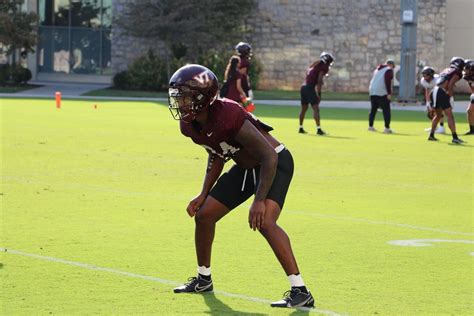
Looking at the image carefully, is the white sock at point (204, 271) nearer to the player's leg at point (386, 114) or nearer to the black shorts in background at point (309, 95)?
the black shorts in background at point (309, 95)

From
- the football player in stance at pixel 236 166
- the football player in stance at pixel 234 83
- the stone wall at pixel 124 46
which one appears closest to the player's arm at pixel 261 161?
the football player in stance at pixel 236 166

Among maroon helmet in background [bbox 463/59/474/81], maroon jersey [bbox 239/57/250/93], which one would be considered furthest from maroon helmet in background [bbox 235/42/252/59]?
maroon helmet in background [bbox 463/59/474/81]

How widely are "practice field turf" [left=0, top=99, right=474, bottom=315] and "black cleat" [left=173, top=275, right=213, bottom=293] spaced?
100mm

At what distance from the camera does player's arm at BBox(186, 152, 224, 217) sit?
792 cm

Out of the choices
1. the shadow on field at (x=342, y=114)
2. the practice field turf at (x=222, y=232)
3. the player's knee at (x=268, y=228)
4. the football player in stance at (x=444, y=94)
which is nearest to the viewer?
the player's knee at (x=268, y=228)

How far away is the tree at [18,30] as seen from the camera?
46906mm

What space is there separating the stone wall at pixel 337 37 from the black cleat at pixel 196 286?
133ft

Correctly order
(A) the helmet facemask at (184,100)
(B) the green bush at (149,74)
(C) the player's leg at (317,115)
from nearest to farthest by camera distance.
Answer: (A) the helmet facemask at (184,100), (C) the player's leg at (317,115), (B) the green bush at (149,74)

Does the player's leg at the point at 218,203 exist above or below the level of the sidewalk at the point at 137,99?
above

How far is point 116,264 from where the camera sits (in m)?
9.31

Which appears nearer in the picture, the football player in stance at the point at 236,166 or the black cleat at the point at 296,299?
the football player in stance at the point at 236,166

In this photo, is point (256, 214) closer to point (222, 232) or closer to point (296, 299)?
point (296, 299)

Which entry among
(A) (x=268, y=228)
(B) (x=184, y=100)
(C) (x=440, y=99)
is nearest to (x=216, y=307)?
(A) (x=268, y=228)

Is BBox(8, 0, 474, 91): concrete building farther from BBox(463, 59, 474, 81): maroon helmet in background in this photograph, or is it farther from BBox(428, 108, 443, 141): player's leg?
BBox(428, 108, 443, 141): player's leg
